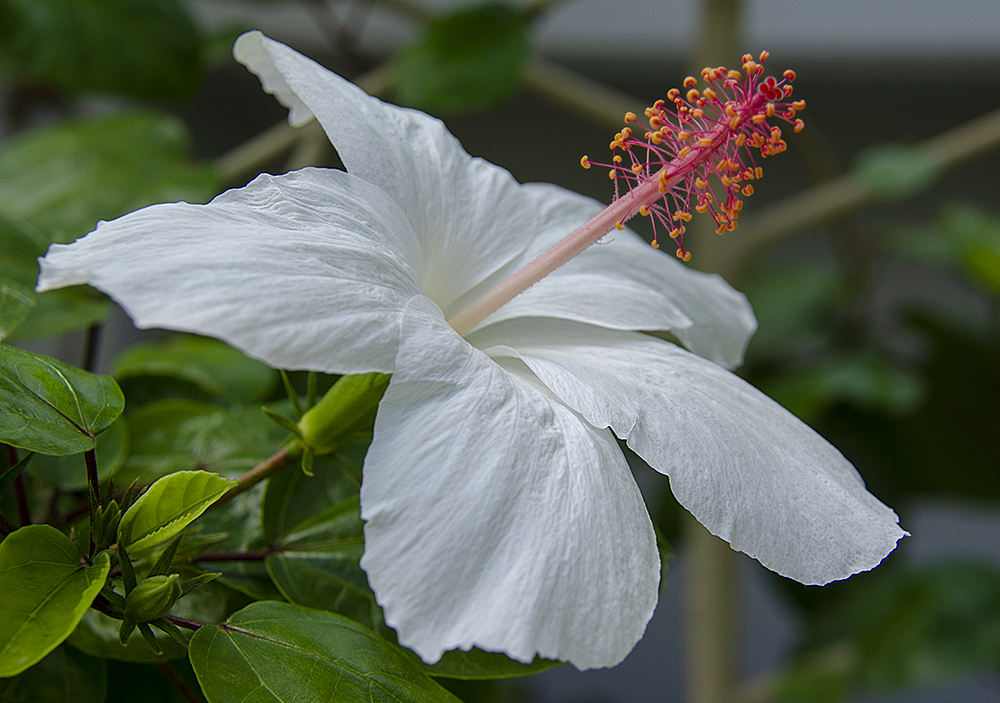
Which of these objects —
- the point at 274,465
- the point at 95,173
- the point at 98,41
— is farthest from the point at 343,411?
the point at 98,41

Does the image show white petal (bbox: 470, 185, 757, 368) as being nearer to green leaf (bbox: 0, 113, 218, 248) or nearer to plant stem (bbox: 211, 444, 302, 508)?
plant stem (bbox: 211, 444, 302, 508)

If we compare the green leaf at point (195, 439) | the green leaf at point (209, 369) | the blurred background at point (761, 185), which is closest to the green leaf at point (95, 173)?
the blurred background at point (761, 185)

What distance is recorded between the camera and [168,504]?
8.8 inches

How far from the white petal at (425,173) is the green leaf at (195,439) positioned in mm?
92

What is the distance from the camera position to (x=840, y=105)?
1.41 meters

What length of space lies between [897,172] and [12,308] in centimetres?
82

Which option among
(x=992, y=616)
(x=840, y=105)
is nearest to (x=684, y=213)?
(x=992, y=616)

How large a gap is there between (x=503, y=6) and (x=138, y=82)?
0.32m

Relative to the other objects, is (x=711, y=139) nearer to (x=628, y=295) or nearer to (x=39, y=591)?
(x=628, y=295)

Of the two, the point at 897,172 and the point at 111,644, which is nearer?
the point at 111,644

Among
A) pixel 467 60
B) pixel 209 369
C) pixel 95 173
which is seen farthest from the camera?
pixel 467 60

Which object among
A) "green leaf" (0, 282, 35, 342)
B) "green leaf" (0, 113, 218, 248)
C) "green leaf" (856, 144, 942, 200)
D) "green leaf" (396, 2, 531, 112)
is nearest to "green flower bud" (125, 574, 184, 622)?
"green leaf" (0, 282, 35, 342)

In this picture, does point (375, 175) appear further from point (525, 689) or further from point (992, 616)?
point (525, 689)

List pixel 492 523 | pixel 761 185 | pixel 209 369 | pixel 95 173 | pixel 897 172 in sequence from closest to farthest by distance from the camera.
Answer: pixel 492 523, pixel 209 369, pixel 95 173, pixel 897 172, pixel 761 185
